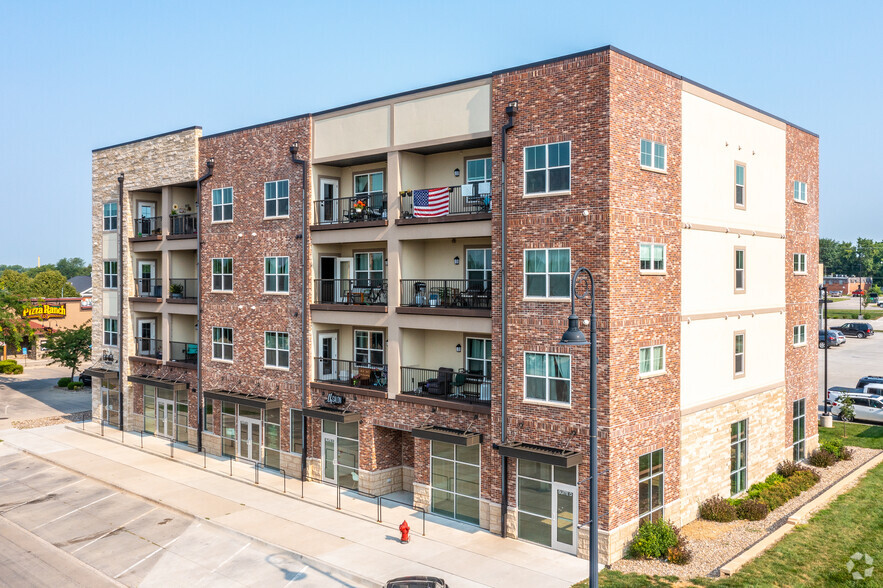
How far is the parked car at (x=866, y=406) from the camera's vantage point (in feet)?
124

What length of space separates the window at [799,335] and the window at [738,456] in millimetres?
6266

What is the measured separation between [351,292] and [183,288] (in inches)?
496

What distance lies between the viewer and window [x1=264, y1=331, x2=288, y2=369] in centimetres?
2798

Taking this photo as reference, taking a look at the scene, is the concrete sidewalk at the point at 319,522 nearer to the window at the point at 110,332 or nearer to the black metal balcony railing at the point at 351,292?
the window at the point at 110,332

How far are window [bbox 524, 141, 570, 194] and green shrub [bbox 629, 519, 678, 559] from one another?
10.1 metres

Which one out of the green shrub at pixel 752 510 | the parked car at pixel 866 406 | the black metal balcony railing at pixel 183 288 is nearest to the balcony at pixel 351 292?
the black metal balcony railing at pixel 183 288

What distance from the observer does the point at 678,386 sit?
2125 centimetres

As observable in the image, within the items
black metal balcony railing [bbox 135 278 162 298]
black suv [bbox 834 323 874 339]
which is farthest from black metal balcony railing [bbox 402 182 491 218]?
black suv [bbox 834 323 874 339]

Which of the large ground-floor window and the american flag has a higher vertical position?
the american flag

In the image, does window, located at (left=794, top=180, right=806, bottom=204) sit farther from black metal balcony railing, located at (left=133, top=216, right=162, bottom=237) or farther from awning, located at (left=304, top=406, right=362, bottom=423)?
black metal balcony railing, located at (left=133, top=216, right=162, bottom=237)

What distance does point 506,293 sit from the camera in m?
20.6

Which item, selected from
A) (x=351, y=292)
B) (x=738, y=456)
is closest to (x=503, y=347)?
(x=351, y=292)

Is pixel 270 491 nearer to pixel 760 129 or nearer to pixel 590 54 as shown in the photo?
pixel 590 54

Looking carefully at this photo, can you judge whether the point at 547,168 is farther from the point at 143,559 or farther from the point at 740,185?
the point at 143,559
